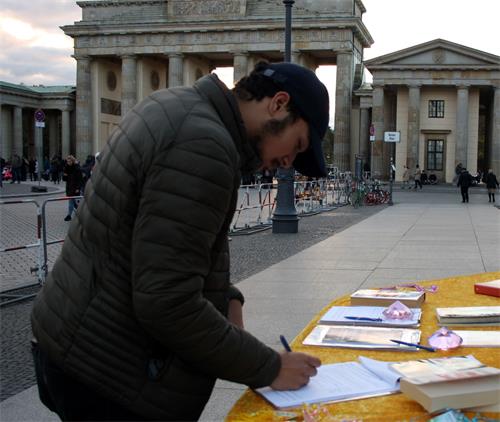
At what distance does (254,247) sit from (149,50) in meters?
58.7

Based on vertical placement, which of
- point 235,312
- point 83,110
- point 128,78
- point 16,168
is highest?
point 128,78

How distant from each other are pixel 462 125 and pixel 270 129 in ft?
184

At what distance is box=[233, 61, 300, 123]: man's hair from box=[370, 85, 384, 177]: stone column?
55786 millimetres

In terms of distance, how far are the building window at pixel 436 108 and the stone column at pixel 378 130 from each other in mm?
3952

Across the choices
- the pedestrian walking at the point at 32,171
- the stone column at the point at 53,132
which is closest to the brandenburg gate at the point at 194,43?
the pedestrian walking at the point at 32,171

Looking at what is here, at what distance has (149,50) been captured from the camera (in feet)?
230

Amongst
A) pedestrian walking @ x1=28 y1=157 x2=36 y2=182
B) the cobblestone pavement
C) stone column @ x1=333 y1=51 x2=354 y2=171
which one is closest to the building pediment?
stone column @ x1=333 y1=51 x2=354 y2=171

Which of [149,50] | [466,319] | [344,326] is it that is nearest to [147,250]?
[344,326]

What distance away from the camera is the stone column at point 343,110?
65562 millimetres

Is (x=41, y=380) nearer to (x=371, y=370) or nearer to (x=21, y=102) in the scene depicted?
(x=371, y=370)

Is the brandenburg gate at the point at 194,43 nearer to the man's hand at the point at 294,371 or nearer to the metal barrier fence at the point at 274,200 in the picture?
the metal barrier fence at the point at 274,200

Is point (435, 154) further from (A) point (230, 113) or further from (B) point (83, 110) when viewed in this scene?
(A) point (230, 113)

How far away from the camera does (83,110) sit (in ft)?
231

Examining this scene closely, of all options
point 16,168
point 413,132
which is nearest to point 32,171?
point 16,168
